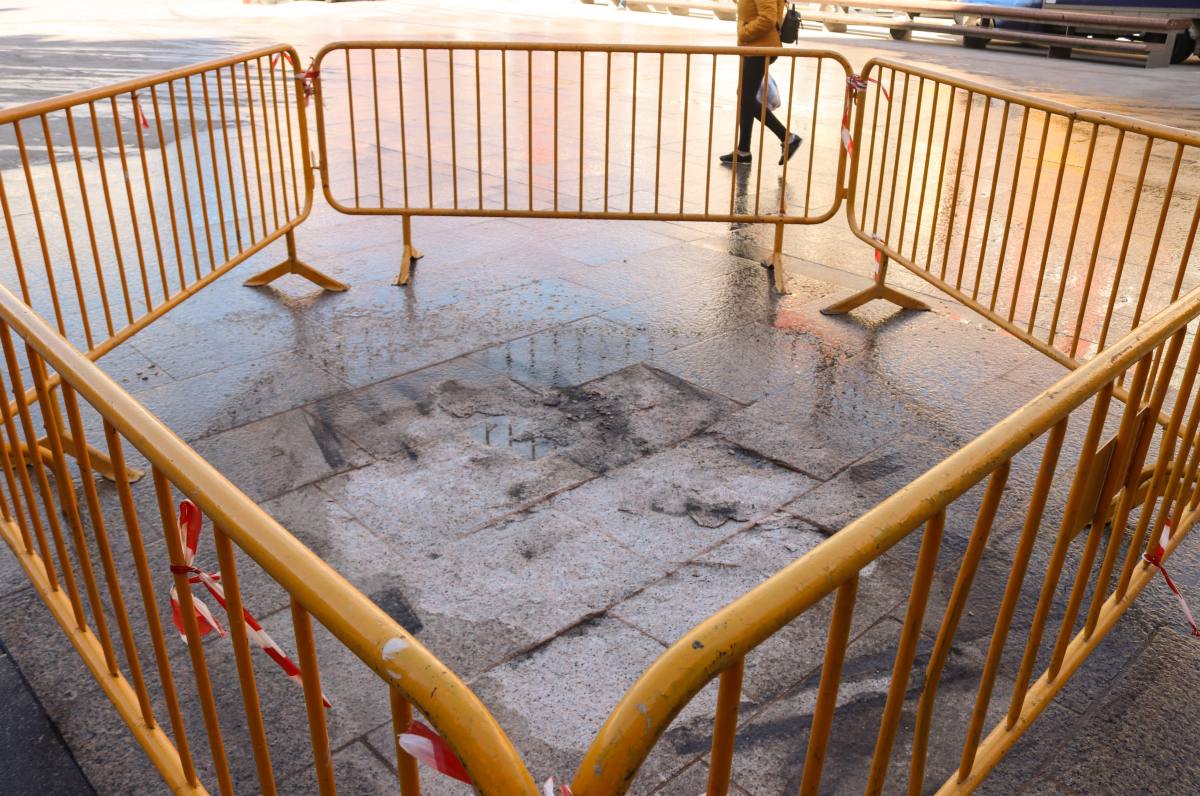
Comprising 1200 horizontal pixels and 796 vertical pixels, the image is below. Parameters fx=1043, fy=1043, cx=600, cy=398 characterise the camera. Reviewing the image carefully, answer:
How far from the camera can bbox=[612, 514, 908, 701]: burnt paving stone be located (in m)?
3.34

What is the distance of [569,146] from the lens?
1041cm

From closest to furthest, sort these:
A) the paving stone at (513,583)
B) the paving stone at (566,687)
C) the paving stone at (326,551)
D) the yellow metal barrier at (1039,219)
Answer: the paving stone at (566,687), the paving stone at (513,583), the paving stone at (326,551), the yellow metal barrier at (1039,219)

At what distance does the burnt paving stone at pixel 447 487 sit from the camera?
4141 mm

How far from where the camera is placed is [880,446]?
4.81 meters

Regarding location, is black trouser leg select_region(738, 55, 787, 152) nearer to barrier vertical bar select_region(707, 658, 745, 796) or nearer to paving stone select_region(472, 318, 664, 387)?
paving stone select_region(472, 318, 664, 387)

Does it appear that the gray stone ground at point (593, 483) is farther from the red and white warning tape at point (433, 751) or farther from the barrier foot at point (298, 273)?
the red and white warning tape at point (433, 751)

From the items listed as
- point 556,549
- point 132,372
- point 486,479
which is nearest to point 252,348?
point 132,372

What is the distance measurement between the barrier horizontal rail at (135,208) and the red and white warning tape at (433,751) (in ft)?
11.1

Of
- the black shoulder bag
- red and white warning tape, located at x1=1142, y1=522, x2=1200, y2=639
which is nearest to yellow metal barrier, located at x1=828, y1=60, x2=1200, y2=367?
red and white warning tape, located at x1=1142, y1=522, x2=1200, y2=639

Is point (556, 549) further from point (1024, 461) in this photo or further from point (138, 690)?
point (1024, 461)

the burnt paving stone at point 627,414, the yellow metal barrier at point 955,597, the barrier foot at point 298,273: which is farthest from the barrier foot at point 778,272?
the yellow metal barrier at point 955,597

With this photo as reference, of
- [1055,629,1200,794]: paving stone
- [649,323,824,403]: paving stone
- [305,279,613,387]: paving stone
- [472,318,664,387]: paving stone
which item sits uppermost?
Answer: [1055,629,1200,794]: paving stone

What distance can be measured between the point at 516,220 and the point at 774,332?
117 inches

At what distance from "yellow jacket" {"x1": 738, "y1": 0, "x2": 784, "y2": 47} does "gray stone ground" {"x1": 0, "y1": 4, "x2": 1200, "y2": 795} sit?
2556mm
